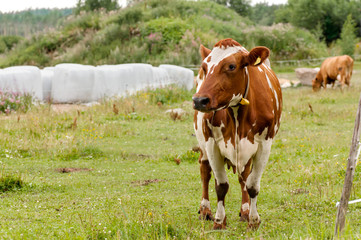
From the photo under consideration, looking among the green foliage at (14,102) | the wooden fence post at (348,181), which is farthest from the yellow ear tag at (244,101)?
the green foliage at (14,102)

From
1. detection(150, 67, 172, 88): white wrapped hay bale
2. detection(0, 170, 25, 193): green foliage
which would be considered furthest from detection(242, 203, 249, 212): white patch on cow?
detection(150, 67, 172, 88): white wrapped hay bale

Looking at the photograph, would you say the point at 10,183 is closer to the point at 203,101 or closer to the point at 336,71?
the point at 203,101

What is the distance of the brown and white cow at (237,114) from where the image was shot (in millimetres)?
4066

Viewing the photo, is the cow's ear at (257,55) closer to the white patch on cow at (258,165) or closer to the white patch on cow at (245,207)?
the white patch on cow at (258,165)

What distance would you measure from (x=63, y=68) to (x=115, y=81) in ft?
5.95

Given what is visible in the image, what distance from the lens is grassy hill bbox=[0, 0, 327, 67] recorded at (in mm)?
26281

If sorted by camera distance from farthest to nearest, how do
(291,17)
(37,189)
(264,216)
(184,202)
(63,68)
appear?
(291,17) → (63,68) → (37,189) → (184,202) → (264,216)

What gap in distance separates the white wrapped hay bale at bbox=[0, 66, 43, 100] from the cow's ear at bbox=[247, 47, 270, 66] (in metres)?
10.3

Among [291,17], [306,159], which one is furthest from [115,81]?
[291,17]

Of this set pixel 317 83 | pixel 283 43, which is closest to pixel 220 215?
pixel 317 83

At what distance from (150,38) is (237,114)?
2342 cm

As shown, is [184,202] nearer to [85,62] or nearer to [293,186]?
[293,186]

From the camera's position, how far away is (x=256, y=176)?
463 centimetres

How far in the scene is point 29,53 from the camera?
29734 mm
